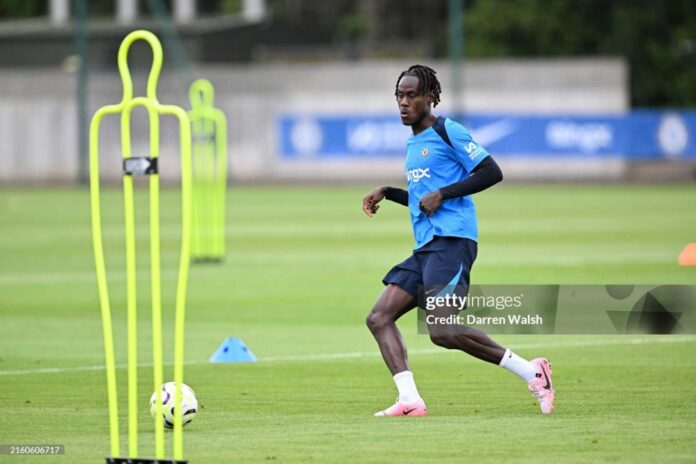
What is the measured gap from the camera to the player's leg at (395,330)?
976 centimetres

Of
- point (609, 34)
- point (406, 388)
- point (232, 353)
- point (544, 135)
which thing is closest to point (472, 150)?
point (406, 388)

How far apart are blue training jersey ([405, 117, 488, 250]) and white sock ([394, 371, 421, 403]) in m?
0.89

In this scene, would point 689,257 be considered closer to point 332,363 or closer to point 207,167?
point 207,167

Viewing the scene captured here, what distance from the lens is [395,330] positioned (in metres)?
9.88

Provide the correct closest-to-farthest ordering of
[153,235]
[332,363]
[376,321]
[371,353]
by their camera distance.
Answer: [153,235], [376,321], [332,363], [371,353]

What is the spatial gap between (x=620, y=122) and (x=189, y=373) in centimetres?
4161

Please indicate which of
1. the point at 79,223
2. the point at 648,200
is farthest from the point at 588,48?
the point at 79,223

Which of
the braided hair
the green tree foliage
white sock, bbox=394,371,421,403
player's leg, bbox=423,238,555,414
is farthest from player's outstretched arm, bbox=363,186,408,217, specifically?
the green tree foliage

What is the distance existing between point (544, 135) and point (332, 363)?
133ft

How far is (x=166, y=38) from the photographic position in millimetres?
63219

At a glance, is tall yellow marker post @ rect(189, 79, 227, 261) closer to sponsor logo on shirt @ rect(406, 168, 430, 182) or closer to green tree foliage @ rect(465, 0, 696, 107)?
sponsor logo on shirt @ rect(406, 168, 430, 182)

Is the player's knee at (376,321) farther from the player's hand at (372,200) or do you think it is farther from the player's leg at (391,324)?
the player's hand at (372,200)

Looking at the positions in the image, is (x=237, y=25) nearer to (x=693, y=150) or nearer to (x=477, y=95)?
(x=477, y=95)

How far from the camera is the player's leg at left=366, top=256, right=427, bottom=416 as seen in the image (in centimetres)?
976
